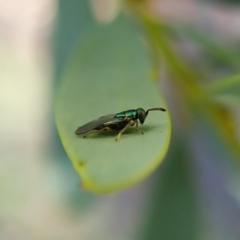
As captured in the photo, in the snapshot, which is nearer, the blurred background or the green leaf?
the green leaf

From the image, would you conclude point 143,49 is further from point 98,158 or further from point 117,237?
point 117,237

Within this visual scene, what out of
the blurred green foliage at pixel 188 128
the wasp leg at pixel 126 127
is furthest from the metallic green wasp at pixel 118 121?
the blurred green foliage at pixel 188 128

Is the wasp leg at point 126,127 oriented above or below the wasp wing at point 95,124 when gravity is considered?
below

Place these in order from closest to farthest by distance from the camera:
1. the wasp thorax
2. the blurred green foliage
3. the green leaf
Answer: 1. the green leaf
2. the wasp thorax
3. the blurred green foliage

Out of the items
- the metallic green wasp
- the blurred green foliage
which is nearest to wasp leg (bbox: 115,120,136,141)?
the metallic green wasp

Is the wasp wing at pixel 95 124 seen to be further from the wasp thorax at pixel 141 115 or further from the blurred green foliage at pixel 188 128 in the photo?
the blurred green foliage at pixel 188 128

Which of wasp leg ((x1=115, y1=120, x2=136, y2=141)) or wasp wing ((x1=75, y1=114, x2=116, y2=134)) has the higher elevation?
wasp wing ((x1=75, y1=114, x2=116, y2=134))

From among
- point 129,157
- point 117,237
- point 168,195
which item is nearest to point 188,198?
point 168,195

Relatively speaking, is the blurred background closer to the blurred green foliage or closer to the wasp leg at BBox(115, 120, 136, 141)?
the blurred green foliage
